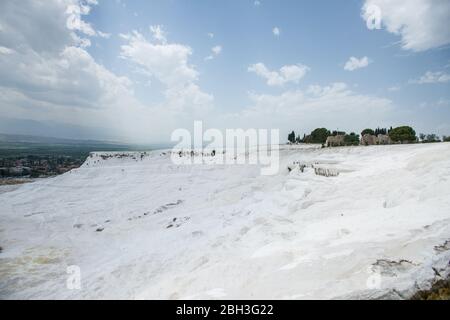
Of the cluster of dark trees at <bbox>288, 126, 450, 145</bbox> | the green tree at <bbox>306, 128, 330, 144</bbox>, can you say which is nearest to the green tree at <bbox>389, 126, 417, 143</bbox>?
the cluster of dark trees at <bbox>288, 126, 450, 145</bbox>

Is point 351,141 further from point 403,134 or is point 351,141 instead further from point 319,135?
point 319,135

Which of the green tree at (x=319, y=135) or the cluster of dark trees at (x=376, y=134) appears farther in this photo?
the green tree at (x=319, y=135)

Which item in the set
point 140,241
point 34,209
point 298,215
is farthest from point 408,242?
point 34,209

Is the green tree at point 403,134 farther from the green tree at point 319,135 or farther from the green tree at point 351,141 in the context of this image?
the green tree at point 319,135

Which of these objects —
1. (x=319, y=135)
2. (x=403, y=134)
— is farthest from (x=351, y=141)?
(x=319, y=135)

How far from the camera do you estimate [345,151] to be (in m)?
30.8

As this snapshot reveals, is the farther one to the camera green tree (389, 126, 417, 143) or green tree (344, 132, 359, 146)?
green tree (389, 126, 417, 143)

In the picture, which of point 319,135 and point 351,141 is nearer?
point 351,141

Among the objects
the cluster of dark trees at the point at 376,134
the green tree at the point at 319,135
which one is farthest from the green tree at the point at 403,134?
the green tree at the point at 319,135

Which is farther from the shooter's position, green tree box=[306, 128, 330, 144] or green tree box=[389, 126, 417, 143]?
green tree box=[306, 128, 330, 144]

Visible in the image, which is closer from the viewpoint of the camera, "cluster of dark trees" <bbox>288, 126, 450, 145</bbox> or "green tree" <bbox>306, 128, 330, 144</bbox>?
"cluster of dark trees" <bbox>288, 126, 450, 145</bbox>

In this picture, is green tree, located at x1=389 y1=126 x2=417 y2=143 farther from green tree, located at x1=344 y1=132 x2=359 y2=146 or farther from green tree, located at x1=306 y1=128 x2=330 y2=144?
green tree, located at x1=306 y1=128 x2=330 y2=144

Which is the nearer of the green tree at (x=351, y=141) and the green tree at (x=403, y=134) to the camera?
the green tree at (x=351, y=141)
